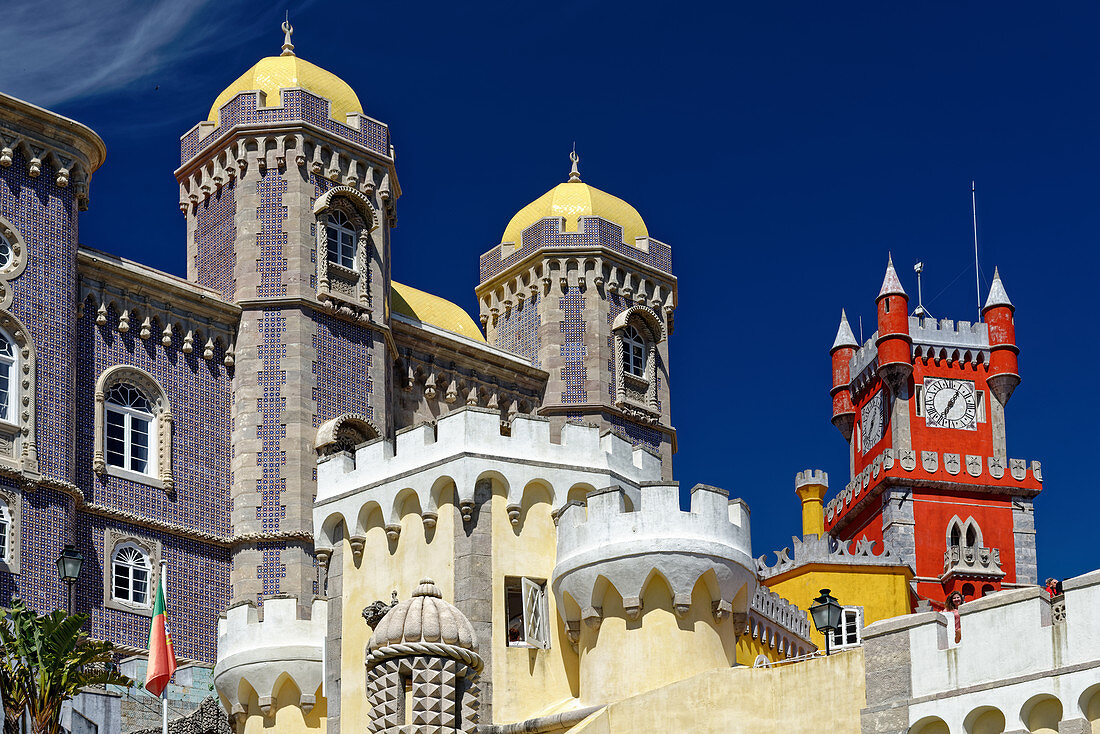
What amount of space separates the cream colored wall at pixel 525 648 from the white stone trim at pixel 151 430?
1160cm

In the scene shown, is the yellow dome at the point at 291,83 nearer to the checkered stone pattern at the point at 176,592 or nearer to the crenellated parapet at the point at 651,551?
the checkered stone pattern at the point at 176,592

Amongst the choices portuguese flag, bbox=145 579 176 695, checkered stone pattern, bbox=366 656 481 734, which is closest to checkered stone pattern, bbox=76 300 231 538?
portuguese flag, bbox=145 579 176 695

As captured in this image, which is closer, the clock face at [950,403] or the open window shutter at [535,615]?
the open window shutter at [535,615]

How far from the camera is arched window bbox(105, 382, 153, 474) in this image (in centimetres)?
4003

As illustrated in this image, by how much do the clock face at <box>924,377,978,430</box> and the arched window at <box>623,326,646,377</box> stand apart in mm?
22681

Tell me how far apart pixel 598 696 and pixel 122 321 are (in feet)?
52.0

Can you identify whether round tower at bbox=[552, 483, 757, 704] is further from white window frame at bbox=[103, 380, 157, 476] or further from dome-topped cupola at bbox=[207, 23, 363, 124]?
dome-topped cupola at bbox=[207, 23, 363, 124]

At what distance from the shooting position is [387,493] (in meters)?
31.7

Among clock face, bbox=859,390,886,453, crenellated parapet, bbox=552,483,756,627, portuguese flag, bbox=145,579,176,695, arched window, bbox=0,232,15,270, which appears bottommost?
portuguese flag, bbox=145,579,176,695

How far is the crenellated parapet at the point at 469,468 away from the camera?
102 ft

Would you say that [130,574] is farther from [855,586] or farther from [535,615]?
[855,586]

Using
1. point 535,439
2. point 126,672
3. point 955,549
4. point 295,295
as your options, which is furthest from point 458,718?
point 955,549

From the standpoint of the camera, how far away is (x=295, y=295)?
1663 inches

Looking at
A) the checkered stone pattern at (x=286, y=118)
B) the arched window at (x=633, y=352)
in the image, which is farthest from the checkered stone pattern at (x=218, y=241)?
the arched window at (x=633, y=352)
